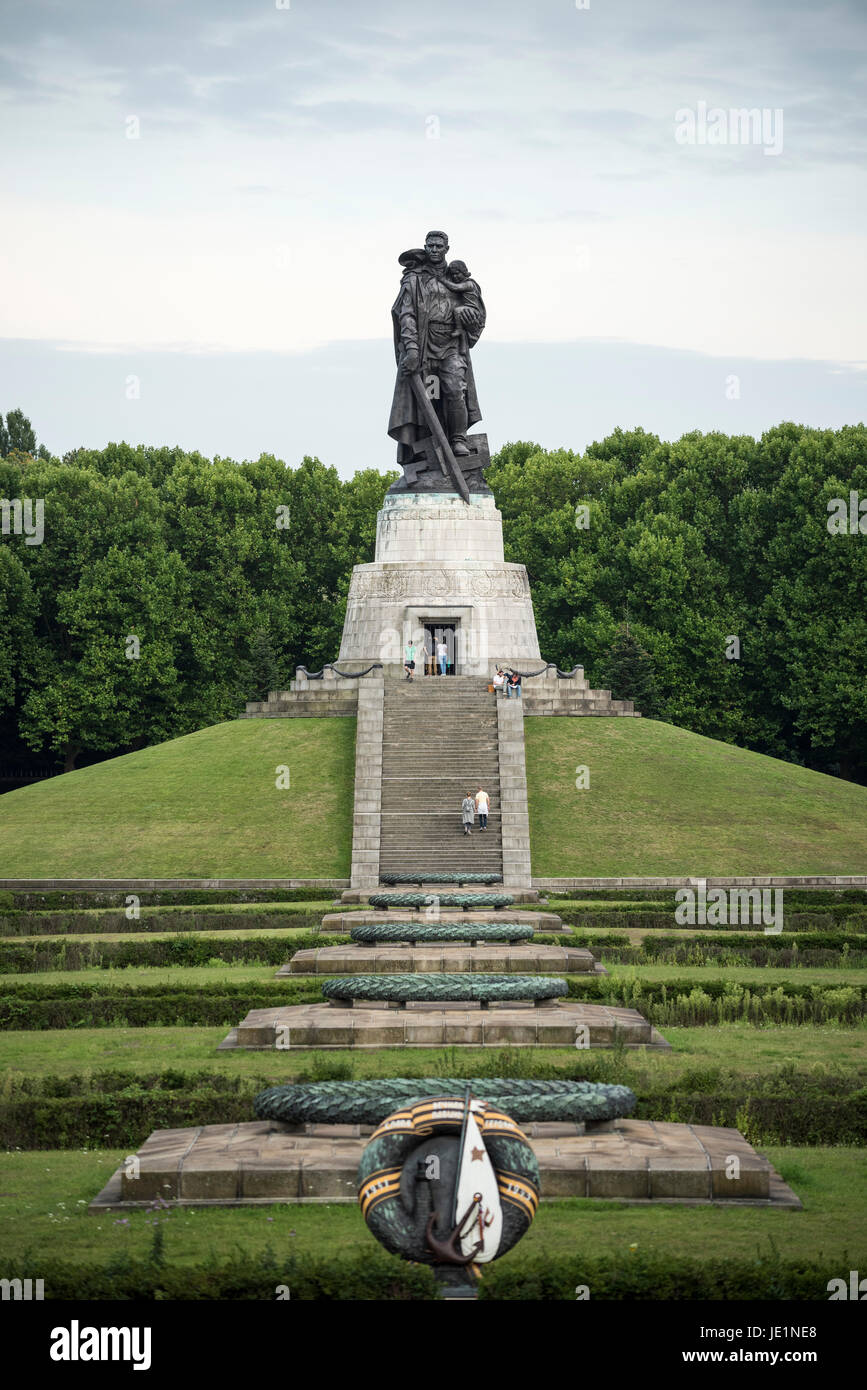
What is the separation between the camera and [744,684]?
67.3 metres

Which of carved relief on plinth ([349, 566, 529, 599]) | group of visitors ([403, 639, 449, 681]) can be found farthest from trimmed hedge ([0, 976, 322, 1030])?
carved relief on plinth ([349, 566, 529, 599])

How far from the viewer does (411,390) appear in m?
52.2

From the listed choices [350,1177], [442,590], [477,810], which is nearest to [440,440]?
[442,590]

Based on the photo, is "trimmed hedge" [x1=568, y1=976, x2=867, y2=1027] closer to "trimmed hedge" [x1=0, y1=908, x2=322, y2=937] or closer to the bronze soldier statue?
"trimmed hedge" [x1=0, y1=908, x2=322, y2=937]

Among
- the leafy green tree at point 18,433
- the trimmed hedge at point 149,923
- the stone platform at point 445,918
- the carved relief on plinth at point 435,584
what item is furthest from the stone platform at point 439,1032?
the leafy green tree at point 18,433

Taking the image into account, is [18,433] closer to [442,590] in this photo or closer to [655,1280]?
[442,590]

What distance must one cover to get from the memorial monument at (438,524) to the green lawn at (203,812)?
200 inches

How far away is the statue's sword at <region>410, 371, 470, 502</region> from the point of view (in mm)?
51656

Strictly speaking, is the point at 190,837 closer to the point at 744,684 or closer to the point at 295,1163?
the point at 295,1163

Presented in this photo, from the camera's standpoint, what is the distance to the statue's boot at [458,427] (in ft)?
171

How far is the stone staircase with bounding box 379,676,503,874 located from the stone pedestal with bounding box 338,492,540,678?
3.46 metres

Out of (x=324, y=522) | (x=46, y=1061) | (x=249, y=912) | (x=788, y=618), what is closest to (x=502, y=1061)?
(x=46, y=1061)

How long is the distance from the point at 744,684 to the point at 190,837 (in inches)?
1364

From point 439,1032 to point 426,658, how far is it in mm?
32868
